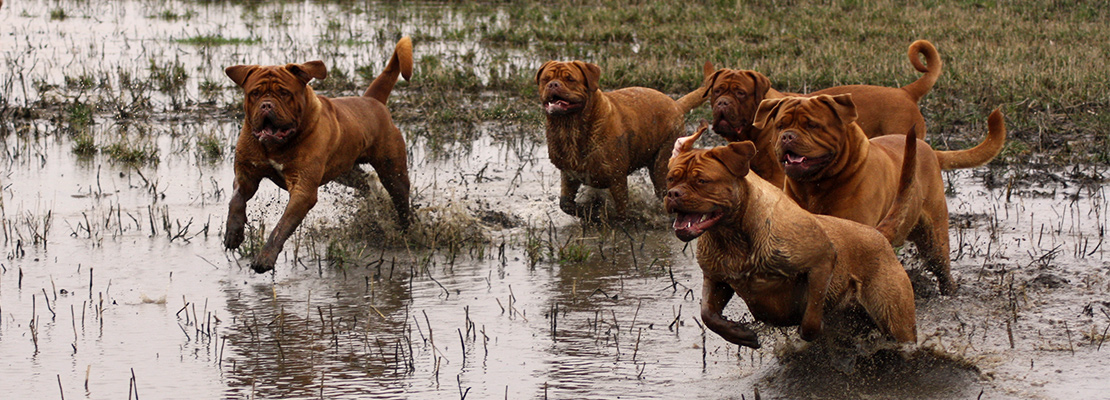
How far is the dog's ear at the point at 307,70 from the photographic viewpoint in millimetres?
8039

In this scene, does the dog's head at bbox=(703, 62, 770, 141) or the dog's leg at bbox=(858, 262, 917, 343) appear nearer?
the dog's leg at bbox=(858, 262, 917, 343)

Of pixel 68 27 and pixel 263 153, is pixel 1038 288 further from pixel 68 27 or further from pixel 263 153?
pixel 68 27

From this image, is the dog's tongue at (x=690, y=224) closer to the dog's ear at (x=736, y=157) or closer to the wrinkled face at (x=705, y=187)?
the wrinkled face at (x=705, y=187)

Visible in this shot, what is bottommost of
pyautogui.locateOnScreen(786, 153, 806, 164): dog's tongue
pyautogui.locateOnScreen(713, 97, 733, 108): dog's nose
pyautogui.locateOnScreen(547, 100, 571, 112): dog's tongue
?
pyautogui.locateOnScreen(547, 100, 571, 112): dog's tongue

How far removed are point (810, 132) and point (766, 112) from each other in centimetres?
67

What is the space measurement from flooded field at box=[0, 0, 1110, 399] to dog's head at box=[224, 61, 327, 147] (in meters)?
0.95

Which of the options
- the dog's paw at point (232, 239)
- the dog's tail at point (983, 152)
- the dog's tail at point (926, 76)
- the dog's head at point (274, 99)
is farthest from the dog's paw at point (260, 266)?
the dog's tail at point (926, 76)

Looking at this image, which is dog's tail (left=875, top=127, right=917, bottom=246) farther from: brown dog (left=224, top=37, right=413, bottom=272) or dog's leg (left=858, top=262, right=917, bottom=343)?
brown dog (left=224, top=37, right=413, bottom=272)

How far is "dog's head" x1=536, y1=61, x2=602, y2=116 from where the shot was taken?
29.4 ft

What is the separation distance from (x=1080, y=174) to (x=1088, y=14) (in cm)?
956

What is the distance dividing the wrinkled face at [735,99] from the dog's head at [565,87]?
1100mm

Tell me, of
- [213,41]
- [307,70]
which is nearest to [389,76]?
[307,70]

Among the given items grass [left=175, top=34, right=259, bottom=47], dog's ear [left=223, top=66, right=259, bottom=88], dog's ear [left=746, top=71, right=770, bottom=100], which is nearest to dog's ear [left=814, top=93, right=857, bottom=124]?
dog's ear [left=746, top=71, right=770, bottom=100]

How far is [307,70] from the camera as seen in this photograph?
26.6 ft
